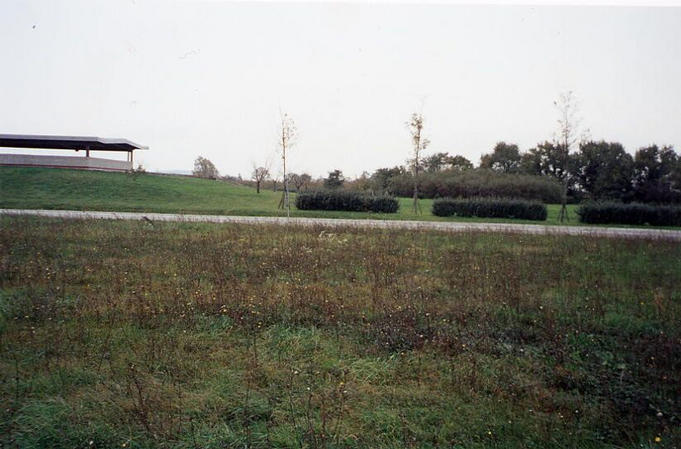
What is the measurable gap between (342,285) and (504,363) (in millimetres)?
3192

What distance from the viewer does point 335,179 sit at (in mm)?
37625

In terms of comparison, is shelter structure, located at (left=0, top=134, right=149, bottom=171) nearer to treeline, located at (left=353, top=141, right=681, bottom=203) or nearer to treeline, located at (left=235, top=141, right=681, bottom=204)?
treeline, located at (left=235, top=141, right=681, bottom=204)

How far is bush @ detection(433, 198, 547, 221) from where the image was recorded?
2377cm

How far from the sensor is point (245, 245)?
10242mm

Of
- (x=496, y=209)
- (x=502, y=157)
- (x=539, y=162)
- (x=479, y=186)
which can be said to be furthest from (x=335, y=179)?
(x=502, y=157)

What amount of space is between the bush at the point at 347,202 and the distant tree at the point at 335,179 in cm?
1096

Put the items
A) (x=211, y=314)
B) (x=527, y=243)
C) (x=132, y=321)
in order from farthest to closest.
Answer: (x=527, y=243)
(x=211, y=314)
(x=132, y=321)

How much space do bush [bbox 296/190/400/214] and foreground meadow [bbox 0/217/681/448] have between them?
1621 cm

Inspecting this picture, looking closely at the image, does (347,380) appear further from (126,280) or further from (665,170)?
(665,170)

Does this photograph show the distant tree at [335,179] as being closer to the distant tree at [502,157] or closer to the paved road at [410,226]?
the paved road at [410,226]

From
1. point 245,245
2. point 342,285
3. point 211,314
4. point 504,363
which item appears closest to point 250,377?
point 211,314

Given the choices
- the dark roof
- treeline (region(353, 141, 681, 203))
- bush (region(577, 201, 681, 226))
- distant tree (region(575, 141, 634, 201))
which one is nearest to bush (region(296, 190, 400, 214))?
treeline (region(353, 141, 681, 203))

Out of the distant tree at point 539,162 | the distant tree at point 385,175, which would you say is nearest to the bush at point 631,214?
the distant tree at point 385,175

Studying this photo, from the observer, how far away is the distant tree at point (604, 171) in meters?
31.9
